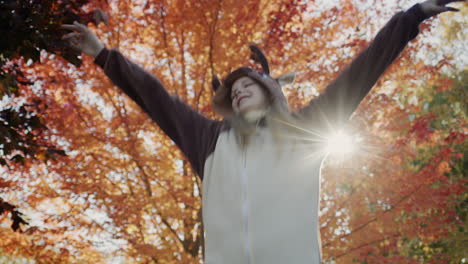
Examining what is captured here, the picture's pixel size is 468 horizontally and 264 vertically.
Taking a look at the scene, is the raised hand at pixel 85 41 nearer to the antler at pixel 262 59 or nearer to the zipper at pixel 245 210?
the antler at pixel 262 59

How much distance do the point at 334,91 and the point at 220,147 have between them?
613 millimetres

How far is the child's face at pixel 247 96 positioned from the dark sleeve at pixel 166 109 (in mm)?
171

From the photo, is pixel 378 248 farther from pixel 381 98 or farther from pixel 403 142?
pixel 381 98

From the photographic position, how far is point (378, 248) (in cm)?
513

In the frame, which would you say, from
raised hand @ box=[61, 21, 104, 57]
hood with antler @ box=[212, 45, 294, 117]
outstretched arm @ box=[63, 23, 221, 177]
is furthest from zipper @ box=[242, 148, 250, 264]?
raised hand @ box=[61, 21, 104, 57]

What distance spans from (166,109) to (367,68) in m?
1.02

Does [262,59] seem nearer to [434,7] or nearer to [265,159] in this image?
[265,159]

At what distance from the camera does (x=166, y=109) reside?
6.38ft

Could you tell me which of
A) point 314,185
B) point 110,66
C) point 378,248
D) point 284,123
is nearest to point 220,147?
point 284,123

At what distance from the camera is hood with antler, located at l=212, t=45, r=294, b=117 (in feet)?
6.25

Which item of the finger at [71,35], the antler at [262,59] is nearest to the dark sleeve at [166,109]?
the finger at [71,35]

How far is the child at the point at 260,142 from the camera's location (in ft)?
5.17

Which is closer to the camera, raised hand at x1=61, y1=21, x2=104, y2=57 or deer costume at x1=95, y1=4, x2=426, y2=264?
deer costume at x1=95, y1=4, x2=426, y2=264

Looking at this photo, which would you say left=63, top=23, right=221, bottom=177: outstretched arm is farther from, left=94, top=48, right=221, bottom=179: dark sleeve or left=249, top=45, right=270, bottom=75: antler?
left=249, top=45, right=270, bottom=75: antler
